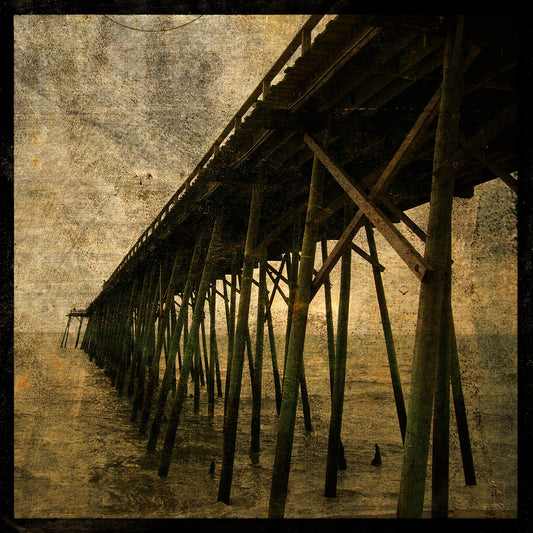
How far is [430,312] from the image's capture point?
2725 millimetres

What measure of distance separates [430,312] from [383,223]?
2.42ft

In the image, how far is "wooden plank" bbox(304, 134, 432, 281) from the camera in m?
2.79

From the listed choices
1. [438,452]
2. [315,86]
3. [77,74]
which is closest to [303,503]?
[438,452]

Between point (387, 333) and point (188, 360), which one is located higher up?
point (387, 333)

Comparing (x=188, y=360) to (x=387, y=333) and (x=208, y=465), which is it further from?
(x=387, y=333)

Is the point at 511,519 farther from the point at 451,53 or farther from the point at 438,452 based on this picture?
the point at 451,53

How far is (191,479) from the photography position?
20.7 feet

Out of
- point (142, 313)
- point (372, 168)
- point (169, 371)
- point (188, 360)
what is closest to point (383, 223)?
point (372, 168)

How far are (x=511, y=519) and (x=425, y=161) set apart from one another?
3643mm

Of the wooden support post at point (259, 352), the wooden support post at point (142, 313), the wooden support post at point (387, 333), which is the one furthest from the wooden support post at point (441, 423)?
the wooden support post at point (142, 313)

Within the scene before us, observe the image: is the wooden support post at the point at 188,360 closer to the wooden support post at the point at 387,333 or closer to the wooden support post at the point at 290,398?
the wooden support post at the point at 387,333

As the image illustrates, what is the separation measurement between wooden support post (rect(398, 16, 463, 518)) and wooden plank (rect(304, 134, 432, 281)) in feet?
0.23

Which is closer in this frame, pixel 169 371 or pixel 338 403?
pixel 338 403
